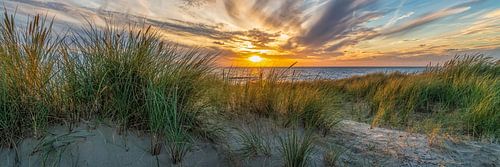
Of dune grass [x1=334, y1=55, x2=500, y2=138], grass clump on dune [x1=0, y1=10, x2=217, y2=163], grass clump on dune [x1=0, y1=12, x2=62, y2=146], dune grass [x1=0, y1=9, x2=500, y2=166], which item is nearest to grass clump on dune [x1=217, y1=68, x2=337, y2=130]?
dune grass [x1=0, y1=9, x2=500, y2=166]

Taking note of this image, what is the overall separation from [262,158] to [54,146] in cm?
181

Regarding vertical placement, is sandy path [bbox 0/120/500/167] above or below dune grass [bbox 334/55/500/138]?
below

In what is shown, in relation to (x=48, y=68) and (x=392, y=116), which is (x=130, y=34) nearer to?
(x=48, y=68)

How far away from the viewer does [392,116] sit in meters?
5.39

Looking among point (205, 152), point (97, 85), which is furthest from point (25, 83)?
point (205, 152)

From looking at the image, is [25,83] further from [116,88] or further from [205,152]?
[205,152]

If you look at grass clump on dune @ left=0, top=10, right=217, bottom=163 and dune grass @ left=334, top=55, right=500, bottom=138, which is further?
dune grass @ left=334, top=55, right=500, bottom=138

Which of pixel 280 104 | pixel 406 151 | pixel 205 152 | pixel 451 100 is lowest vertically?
pixel 205 152

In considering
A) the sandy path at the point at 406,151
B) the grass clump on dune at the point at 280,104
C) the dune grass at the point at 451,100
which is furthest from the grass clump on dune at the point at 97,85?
the dune grass at the point at 451,100

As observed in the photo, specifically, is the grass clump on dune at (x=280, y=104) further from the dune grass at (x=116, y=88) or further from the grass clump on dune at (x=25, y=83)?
the grass clump on dune at (x=25, y=83)

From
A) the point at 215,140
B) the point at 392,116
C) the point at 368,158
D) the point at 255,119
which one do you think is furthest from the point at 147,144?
the point at 392,116

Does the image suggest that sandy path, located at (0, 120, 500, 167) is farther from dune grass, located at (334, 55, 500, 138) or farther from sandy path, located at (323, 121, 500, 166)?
dune grass, located at (334, 55, 500, 138)

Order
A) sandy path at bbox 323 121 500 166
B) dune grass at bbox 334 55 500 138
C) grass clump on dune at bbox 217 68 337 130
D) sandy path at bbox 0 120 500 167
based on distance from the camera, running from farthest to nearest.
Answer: dune grass at bbox 334 55 500 138 < grass clump on dune at bbox 217 68 337 130 < sandy path at bbox 323 121 500 166 < sandy path at bbox 0 120 500 167

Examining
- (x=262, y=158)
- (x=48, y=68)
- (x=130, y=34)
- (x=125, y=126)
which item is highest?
(x=130, y=34)
